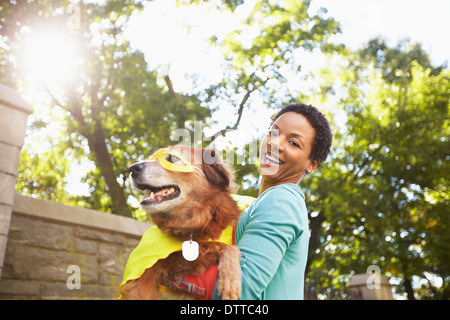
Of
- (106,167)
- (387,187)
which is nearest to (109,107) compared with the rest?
(106,167)

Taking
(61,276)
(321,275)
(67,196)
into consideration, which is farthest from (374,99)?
(61,276)

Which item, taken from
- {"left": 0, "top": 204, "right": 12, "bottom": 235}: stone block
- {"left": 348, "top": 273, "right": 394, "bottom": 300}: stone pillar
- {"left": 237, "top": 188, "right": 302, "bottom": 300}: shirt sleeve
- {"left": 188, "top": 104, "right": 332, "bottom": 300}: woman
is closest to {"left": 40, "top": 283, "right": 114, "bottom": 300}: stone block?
{"left": 0, "top": 204, "right": 12, "bottom": 235}: stone block

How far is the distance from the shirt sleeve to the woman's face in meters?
0.27

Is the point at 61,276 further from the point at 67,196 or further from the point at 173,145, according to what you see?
the point at 67,196

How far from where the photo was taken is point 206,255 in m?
1.35

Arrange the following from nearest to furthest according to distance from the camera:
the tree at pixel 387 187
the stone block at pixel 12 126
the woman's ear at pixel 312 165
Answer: the woman's ear at pixel 312 165
the stone block at pixel 12 126
the tree at pixel 387 187

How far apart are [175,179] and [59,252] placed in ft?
15.7

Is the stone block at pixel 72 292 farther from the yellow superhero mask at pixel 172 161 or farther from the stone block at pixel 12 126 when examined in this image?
the yellow superhero mask at pixel 172 161

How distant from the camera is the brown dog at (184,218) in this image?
1.25m

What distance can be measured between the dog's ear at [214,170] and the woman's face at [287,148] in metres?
0.20

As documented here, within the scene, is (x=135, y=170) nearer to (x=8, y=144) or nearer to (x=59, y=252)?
(x=8, y=144)

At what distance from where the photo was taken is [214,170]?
1.53 m

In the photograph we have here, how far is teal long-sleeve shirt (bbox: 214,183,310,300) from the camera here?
127 cm

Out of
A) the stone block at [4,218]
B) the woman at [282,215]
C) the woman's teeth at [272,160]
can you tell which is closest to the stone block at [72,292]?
the stone block at [4,218]
